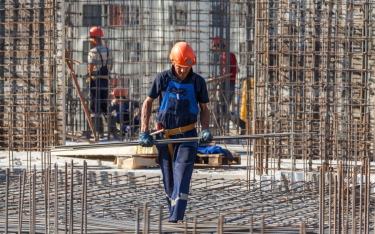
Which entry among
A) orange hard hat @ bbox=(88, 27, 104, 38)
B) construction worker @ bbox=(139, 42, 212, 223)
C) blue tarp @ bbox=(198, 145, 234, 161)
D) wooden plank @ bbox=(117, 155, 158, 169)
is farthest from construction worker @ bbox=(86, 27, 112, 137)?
construction worker @ bbox=(139, 42, 212, 223)

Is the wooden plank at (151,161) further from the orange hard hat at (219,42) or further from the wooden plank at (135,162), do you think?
the orange hard hat at (219,42)

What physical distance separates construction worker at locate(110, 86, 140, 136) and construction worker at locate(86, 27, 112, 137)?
232mm

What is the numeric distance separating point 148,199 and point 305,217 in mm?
2096

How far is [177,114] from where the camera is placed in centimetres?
895

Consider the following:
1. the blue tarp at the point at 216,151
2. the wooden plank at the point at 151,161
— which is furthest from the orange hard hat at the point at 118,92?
the blue tarp at the point at 216,151

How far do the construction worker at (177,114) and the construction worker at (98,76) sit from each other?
24.1 feet

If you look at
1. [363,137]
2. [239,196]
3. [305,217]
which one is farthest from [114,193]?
[363,137]

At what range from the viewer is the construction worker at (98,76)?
1648cm

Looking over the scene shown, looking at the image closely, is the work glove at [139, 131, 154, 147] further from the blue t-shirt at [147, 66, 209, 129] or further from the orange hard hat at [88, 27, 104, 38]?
the orange hard hat at [88, 27, 104, 38]

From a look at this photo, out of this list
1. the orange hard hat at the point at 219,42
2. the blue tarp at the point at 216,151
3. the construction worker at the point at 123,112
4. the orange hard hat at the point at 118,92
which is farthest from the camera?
the orange hard hat at the point at 219,42

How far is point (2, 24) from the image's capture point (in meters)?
15.5

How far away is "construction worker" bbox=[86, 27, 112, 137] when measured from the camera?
16.5 metres

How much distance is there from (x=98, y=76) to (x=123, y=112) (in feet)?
2.61

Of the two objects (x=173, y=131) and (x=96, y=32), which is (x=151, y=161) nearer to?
(x=173, y=131)
